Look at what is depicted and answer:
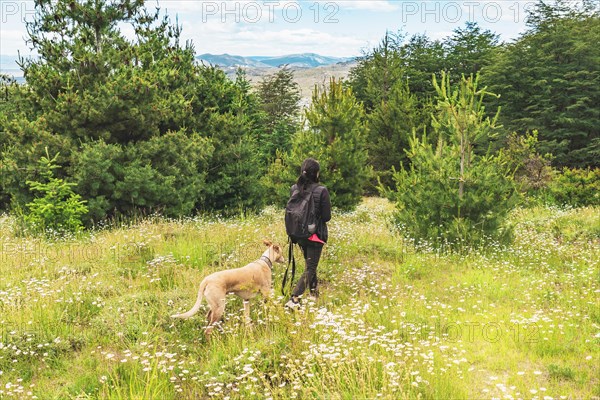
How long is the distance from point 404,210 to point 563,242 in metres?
4.41

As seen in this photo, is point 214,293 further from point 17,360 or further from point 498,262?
point 498,262

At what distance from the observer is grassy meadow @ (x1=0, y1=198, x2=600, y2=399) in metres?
4.70

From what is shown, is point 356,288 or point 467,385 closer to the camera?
point 467,385

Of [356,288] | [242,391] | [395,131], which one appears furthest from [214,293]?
[395,131]

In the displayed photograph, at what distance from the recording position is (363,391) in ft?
13.7

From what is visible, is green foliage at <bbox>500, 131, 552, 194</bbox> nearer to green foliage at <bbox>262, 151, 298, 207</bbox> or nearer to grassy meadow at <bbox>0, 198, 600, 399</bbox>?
green foliage at <bbox>262, 151, 298, 207</bbox>

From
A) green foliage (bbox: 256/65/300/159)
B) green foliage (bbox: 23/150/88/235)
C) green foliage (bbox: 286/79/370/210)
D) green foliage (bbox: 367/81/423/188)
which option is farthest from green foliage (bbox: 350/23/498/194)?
green foliage (bbox: 23/150/88/235)

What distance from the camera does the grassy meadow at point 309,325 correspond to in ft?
15.4

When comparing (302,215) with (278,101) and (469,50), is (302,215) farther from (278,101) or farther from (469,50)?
(469,50)

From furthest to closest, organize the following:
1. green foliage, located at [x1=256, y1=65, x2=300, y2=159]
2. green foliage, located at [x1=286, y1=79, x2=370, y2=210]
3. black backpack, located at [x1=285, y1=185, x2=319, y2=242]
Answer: green foliage, located at [x1=256, y1=65, x2=300, y2=159] → green foliage, located at [x1=286, y1=79, x2=370, y2=210] → black backpack, located at [x1=285, y1=185, x2=319, y2=242]

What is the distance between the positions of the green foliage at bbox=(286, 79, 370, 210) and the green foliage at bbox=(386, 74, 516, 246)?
615 cm

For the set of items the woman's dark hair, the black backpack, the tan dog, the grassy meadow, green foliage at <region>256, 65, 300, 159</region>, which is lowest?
the grassy meadow

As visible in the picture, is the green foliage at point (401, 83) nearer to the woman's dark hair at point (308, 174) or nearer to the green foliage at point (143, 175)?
the green foliage at point (143, 175)

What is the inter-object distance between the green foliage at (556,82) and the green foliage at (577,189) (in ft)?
44.3
